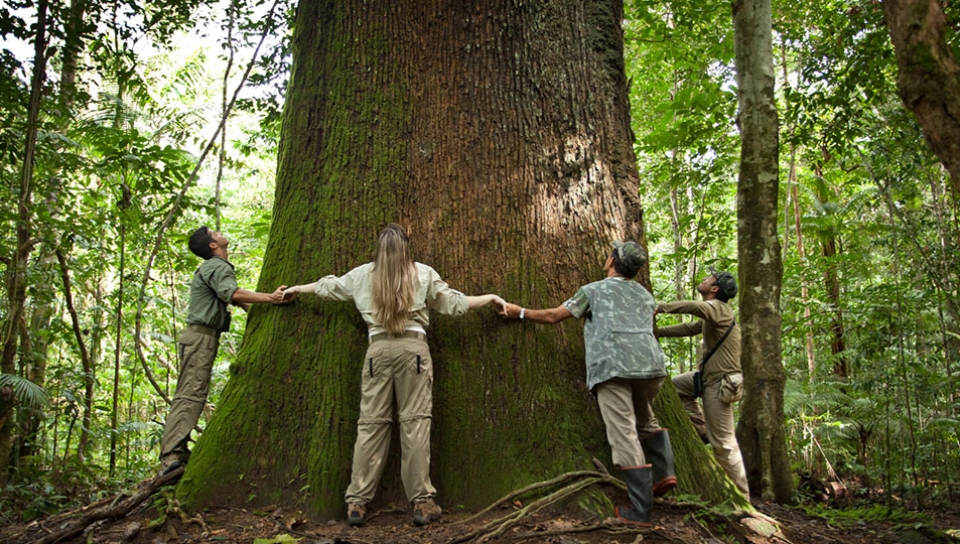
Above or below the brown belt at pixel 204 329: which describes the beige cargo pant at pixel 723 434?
below

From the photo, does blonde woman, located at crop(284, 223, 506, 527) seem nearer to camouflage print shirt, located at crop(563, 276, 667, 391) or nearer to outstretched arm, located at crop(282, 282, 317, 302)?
outstretched arm, located at crop(282, 282, 317, 302)

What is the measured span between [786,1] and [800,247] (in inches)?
297

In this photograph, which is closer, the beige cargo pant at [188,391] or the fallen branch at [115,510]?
the fallen branch at [115,510]

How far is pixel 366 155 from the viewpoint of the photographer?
16.8ft

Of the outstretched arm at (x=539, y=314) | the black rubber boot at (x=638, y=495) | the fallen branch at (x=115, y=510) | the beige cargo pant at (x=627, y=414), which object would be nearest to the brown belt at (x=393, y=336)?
the outstretched arm at (x=539, y=314)

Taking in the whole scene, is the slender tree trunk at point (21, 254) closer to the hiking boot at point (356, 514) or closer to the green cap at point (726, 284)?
the hiking boot at point (356, 514)

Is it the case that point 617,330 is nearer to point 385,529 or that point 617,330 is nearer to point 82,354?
point 385,529

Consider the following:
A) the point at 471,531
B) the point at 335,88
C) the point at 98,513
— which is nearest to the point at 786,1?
the point at 335,88

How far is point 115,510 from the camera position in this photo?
4.36m

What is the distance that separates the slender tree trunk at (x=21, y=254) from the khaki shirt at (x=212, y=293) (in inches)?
82.0

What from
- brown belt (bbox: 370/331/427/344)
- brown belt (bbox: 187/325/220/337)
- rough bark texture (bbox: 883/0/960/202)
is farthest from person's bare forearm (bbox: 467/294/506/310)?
rough bark texture (bbox: 883/0/960/202)

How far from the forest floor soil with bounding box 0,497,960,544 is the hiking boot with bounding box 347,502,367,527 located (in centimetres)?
4

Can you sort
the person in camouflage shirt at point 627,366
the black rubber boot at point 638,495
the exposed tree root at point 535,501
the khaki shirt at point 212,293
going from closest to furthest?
the exposed tree root at point 535,501 < the black rubber boot at point 638,495 < the person in camouflage shirt at point 627,366 < the khaki shirt at point 212,293

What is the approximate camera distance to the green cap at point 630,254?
14.9 ft
